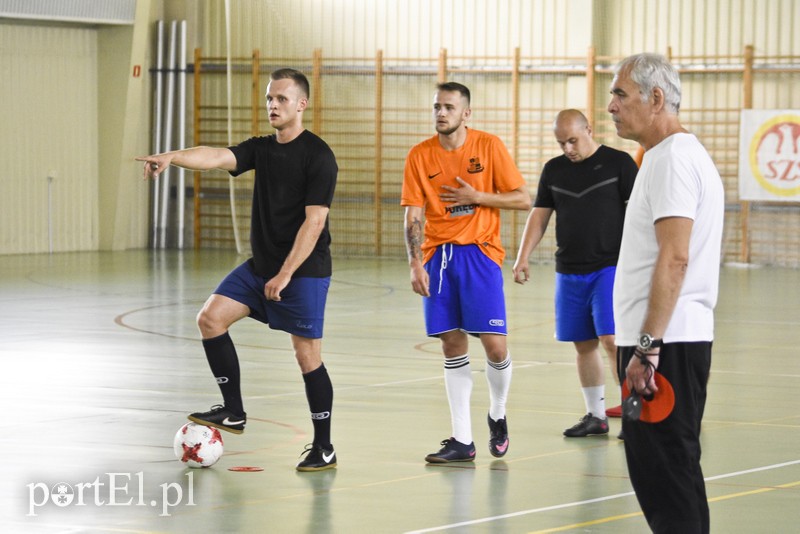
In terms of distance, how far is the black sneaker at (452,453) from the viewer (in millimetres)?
6750

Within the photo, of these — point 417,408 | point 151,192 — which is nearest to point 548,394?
point 417,408

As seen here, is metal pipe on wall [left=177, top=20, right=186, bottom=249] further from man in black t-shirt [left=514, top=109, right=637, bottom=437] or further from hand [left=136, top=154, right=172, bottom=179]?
hand [left=136, top=154, right=172, bottom=179]

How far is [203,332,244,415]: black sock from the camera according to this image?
669cm

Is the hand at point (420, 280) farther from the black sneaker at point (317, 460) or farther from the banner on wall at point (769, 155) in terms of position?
the banner on wall at point (769, 155)

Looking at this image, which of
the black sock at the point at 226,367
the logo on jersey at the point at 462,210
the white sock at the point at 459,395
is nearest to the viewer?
the black sock at the point at 226,367

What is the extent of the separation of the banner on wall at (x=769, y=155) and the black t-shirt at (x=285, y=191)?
16.8 metres

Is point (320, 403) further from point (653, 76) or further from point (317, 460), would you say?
point (653, 76)

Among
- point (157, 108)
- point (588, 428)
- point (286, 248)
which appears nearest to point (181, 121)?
point (157, 108)

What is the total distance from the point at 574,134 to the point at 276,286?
2186 mm

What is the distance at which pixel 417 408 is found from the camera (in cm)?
852

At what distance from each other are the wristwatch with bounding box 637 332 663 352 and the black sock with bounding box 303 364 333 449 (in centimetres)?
284

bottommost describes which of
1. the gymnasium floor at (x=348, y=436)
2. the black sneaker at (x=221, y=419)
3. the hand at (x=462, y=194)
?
the gymnasium floor at (x=348, y=436)

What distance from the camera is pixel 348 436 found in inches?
295

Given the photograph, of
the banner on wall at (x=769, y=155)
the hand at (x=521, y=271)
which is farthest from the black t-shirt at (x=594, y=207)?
the banner on wall at (x=769, y=155)
